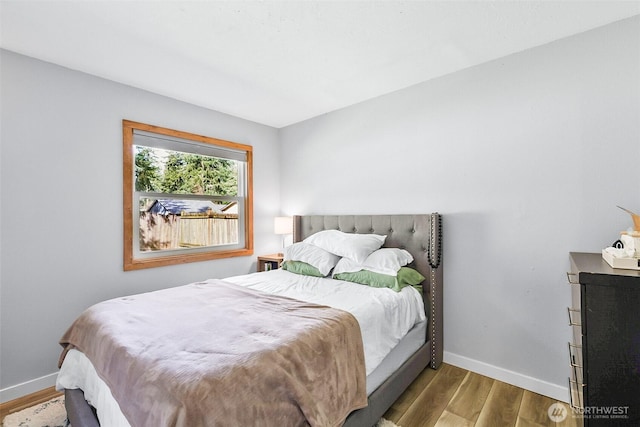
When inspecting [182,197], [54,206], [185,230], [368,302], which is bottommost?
[368,302]

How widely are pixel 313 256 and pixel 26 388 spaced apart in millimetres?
2401

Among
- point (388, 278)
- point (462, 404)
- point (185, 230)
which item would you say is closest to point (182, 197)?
point (185, 230)

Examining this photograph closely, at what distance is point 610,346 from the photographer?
1.19 m

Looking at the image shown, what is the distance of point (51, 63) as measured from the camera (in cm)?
228

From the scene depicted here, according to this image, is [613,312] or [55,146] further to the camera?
[55,146]

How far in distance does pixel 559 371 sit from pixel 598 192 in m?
1.26

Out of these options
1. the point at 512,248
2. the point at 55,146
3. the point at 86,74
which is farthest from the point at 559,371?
the point at 86,74

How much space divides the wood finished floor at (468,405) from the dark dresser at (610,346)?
75cm

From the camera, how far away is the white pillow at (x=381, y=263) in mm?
2373

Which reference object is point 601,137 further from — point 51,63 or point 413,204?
point 51,63

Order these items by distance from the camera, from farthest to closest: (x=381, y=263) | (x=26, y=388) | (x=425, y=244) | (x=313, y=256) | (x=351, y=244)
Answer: (x=313, y=256) < (x=351, y=244) < (x=425, y=244) < (x=381, y=263) < (x=26, y=388)

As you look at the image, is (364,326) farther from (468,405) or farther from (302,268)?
(302,268)

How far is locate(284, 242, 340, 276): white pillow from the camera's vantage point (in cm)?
270

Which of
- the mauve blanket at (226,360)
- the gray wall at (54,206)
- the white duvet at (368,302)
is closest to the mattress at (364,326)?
the white duvet at (368,302)
